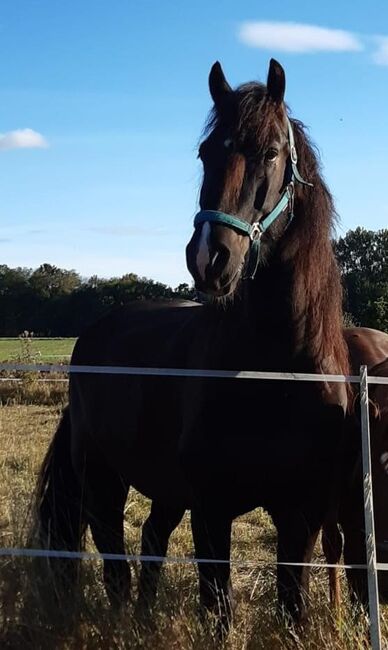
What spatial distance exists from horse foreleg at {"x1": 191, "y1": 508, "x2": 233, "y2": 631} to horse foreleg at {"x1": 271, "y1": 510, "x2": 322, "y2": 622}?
220 mm

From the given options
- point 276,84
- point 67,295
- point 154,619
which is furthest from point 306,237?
point 67,295

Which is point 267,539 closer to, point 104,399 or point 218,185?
point 104,399

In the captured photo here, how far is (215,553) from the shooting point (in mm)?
2965

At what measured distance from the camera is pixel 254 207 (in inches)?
108

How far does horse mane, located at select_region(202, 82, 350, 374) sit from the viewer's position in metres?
2.81

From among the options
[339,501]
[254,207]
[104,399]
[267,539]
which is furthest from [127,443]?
[267,539]

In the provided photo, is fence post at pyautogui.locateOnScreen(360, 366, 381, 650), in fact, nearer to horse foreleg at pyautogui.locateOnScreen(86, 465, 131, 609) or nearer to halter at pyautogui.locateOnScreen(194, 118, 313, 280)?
halter at pyautogui.locateOnScreen(194, 118, 313, 280)

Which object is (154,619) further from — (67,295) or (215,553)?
(67,295)

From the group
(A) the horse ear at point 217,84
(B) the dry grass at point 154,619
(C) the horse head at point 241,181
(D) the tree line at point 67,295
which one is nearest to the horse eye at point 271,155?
(C) the horse head at point 241,181

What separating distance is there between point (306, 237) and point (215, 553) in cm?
133

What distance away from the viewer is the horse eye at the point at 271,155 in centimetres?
280

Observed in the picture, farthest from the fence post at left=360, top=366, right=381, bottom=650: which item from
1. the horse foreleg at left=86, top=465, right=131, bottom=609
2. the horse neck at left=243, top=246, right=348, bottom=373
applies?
the horse foreleg at left=86, top=465, right=131, bottom=609

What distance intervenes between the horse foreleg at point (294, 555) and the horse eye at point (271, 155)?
1.40m

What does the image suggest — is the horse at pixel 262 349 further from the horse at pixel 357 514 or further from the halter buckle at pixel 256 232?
the horse at pixel 357 514
